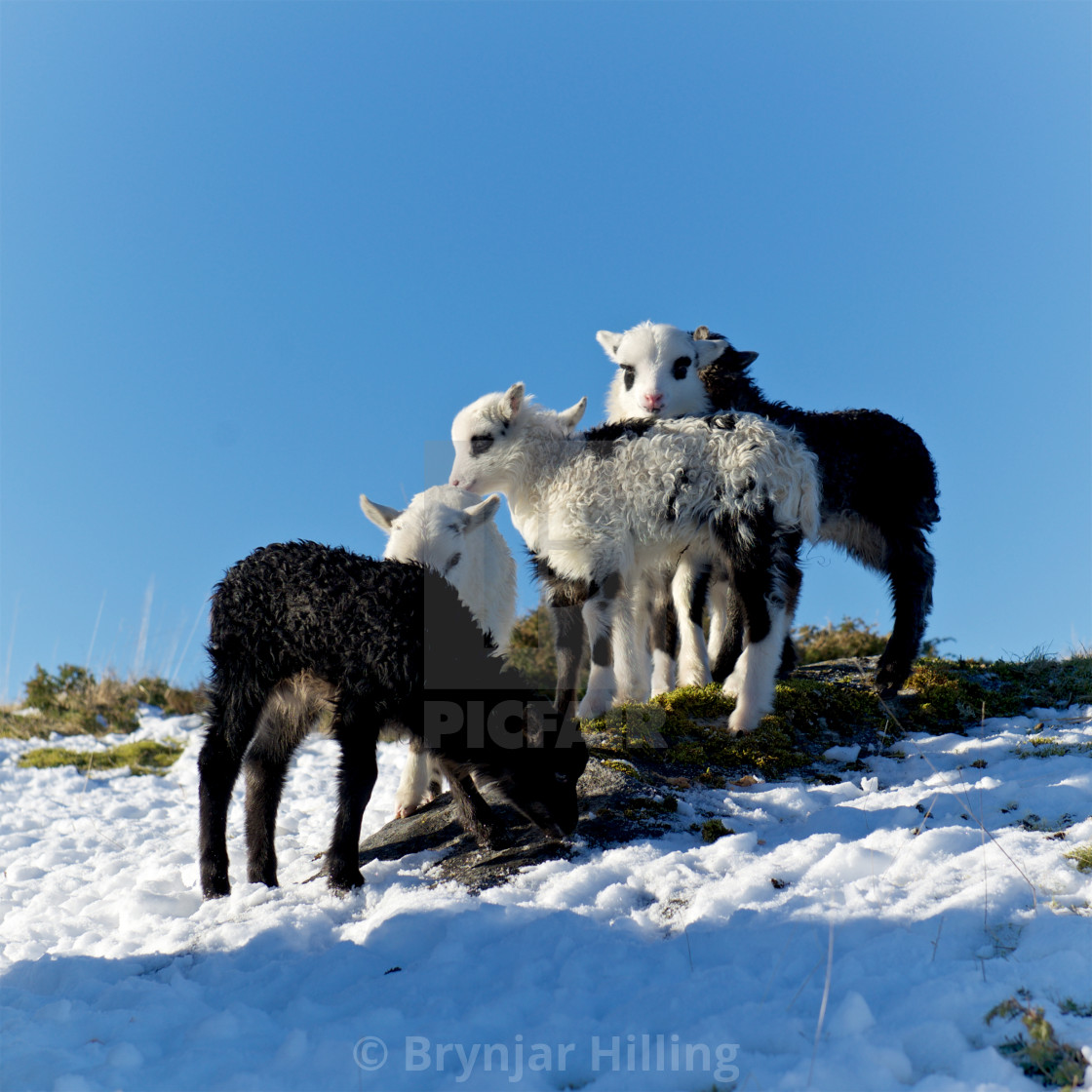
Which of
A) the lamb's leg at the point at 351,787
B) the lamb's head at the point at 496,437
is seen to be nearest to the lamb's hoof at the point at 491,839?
the lamb's leg at the point at 351,787

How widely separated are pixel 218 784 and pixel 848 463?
5869mm

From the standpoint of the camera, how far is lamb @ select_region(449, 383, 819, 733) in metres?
7.39

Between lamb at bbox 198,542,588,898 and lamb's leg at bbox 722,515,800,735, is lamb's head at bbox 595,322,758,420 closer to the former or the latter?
lamb's leg at bbox 722,515,800,735

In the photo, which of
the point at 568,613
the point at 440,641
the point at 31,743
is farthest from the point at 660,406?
the point at 31,743

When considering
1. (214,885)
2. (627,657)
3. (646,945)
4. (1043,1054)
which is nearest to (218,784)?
(214,885)

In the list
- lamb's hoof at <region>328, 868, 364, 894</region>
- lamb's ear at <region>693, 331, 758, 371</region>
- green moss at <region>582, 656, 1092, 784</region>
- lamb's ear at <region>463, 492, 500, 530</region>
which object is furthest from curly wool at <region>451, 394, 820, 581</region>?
lamb's hoof at <region>328, 868, 364, 894</region>

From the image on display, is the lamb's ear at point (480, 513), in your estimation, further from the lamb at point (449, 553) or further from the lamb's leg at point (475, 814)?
the lamb's leg at point (475, 814)

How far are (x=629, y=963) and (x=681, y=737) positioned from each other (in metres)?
3.20

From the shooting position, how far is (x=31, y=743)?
1255 centimetres

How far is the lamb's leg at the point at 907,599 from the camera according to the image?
28.6ft

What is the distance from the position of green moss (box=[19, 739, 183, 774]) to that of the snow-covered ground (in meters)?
5.47

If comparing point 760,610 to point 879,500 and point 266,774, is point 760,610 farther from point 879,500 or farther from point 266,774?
point 266,774

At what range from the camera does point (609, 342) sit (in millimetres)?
9625

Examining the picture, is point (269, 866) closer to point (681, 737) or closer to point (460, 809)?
point (460, 809)
